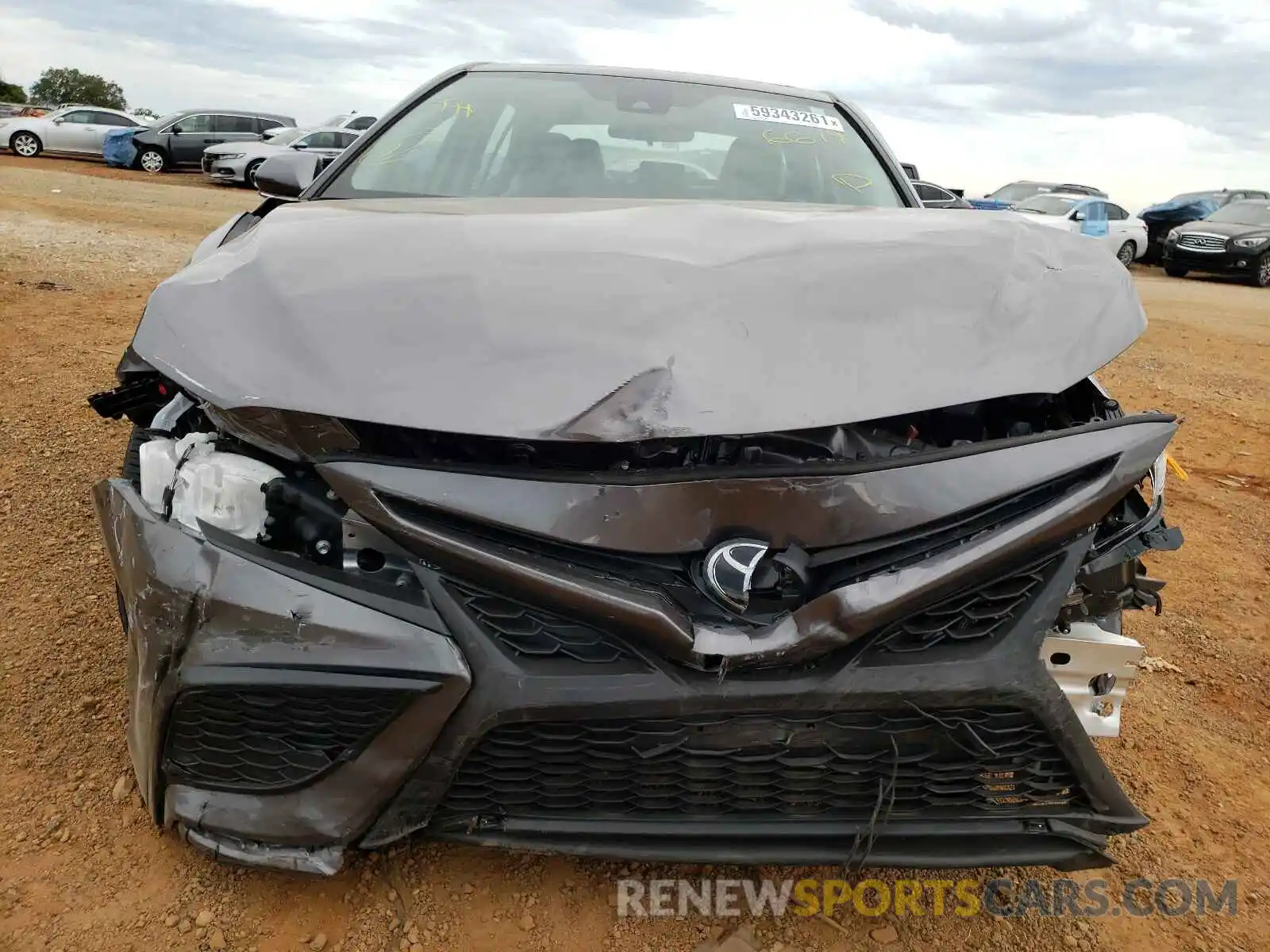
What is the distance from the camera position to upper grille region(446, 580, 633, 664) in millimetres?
1355

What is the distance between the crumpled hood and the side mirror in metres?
0.90

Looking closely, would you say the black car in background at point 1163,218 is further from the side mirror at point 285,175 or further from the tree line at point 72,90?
the tree line at point 72,90

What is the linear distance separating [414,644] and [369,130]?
219 centimetres

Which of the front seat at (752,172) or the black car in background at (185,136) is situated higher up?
the front seat at (752,172)

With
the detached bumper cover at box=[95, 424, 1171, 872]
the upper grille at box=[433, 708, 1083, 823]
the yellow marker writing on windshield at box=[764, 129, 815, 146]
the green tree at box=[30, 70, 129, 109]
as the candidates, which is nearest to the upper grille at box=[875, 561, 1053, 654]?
the detached bumper cover at box=[95, 424, 1171, 872]

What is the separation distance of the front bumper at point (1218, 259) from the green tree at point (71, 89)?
2593 inches

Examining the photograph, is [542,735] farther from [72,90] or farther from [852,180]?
[72,90]

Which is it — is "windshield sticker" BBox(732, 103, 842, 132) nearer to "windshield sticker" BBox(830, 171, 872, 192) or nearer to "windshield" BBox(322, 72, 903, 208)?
"windshield" BBox(322, 72, 903, 208)

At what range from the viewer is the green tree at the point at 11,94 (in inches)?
1981

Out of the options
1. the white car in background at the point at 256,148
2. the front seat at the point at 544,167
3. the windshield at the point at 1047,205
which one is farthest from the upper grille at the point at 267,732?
the windshield at the point at 1047,205

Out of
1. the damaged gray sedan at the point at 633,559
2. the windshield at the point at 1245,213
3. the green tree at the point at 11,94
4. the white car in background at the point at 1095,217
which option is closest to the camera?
the damaged gray sedan at the point at 633,559

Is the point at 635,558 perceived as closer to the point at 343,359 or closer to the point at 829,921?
the point at 343,359

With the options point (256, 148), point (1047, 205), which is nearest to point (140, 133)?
point (256, 148)

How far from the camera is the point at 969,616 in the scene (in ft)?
4.71
